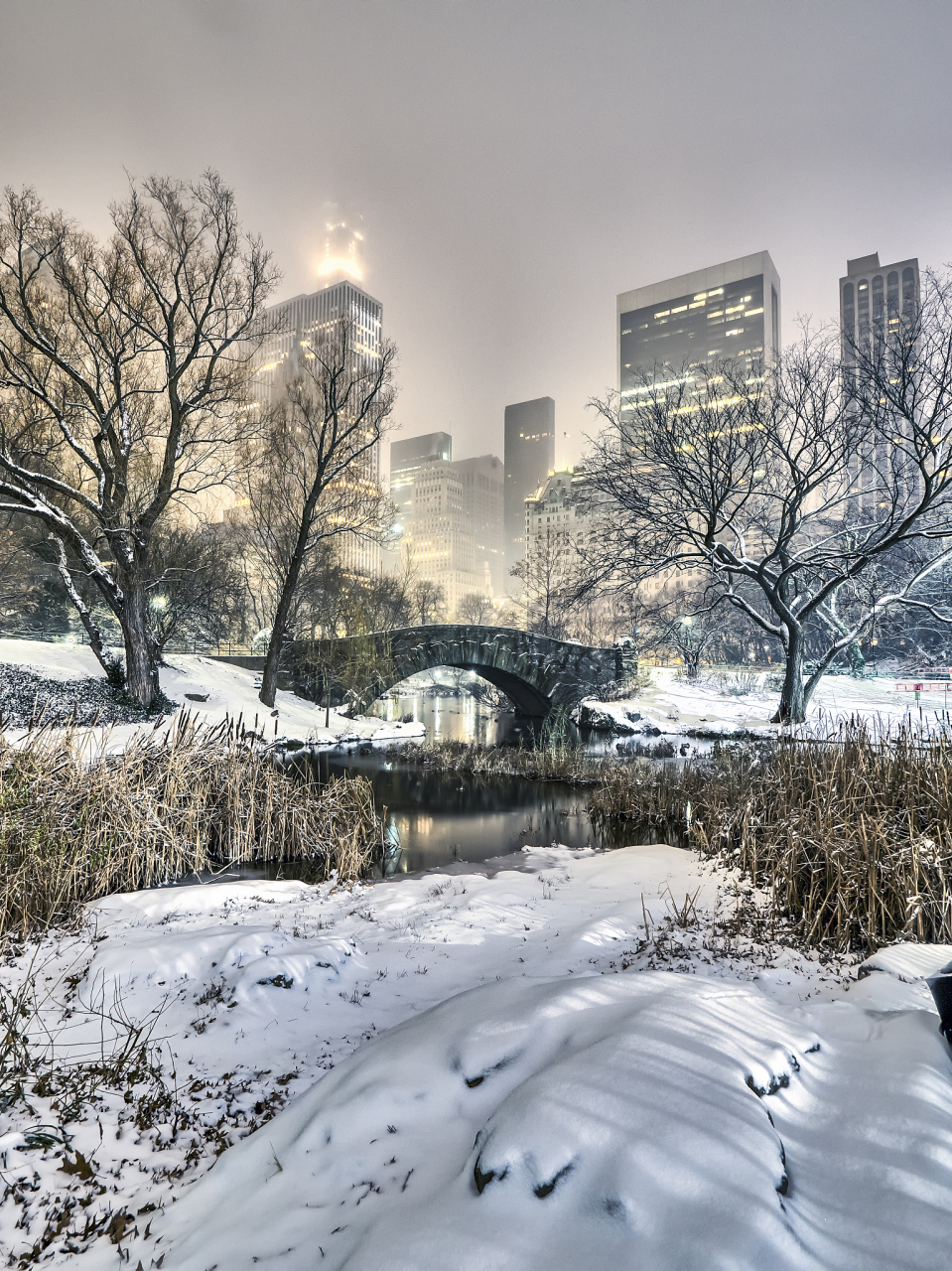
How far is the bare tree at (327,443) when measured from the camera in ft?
58.1

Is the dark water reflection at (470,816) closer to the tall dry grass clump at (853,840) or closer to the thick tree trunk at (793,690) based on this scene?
the tall dry grass clump at (853,840)

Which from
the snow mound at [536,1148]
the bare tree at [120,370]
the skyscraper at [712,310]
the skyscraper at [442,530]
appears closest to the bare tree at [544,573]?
the bare tree at [120,370]

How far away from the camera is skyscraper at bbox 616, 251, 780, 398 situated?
3007 inches

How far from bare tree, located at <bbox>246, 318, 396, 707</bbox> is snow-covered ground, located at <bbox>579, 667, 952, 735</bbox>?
10.8 m

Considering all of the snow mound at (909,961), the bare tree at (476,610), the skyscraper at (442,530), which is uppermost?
the skyscraper at (442,530)

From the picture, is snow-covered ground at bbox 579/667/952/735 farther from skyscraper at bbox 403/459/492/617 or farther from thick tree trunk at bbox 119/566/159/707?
skyscraper at bbox 403/459/492/617

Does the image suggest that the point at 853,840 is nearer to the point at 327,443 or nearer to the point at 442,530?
the point at 327,443

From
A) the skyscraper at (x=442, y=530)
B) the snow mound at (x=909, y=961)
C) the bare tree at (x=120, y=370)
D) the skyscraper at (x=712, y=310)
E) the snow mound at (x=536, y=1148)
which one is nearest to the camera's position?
the snow mound at (x=536, y=1148)

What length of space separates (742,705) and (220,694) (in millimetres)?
16939

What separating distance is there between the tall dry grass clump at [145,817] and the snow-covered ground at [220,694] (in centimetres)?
732

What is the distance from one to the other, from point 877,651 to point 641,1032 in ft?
109

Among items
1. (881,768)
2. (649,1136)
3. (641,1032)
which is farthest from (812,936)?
(649,1136)

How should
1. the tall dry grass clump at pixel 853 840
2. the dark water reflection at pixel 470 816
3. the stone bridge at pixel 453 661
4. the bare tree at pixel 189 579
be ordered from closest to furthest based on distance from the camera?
1. the tall dry grass clump at pixel 853 840
2. the dark water reflection at pixel 470 816
3. the bare tree at pixel 189 579
4. the stone bridge at pixel 453 661

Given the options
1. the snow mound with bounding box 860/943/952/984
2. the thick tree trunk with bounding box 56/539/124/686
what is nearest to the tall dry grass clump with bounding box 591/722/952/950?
the snow mound with bounding box 860/943/952/984
